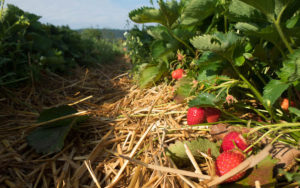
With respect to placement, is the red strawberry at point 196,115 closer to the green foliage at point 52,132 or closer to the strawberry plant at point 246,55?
the strawberry plant at point 246,55

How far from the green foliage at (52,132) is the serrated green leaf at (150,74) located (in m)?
0.68

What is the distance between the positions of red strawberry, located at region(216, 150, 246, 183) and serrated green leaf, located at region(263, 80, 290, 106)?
23 cm

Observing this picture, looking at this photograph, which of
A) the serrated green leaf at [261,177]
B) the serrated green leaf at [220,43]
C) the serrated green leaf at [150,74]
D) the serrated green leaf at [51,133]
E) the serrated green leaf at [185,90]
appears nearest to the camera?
the serrated green leaf at [261,177]

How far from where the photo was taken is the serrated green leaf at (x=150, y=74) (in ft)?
5.43

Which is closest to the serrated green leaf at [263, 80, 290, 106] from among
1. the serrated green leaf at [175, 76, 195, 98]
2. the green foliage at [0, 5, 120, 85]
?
the serrated green leaf at [175, 76, 195, 98]

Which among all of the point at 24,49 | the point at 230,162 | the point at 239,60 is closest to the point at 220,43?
the point at 239,60

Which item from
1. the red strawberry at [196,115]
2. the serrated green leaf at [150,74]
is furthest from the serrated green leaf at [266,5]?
the serrated green leaf at [150,74]

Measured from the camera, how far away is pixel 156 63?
1747mm

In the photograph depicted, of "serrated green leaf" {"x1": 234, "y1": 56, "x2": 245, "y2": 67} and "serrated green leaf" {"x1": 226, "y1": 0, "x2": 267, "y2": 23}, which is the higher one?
"serrated green leaf" {"x1": 226, "y1": 0, "x2": 267, "y2": 23}

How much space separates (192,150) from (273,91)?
1.29 ft

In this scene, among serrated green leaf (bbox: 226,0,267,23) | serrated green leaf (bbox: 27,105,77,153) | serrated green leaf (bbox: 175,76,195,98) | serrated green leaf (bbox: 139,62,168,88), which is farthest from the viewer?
serrated green leaf (bbox: 139,62,168,88)

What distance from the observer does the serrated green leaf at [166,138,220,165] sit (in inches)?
33.9

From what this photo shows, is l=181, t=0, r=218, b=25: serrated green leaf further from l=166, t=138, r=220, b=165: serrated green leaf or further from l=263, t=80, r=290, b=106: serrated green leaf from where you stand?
l=166, t=138, r=220, b=165: serrated green leaf

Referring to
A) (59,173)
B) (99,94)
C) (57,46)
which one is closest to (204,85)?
(59,173)
